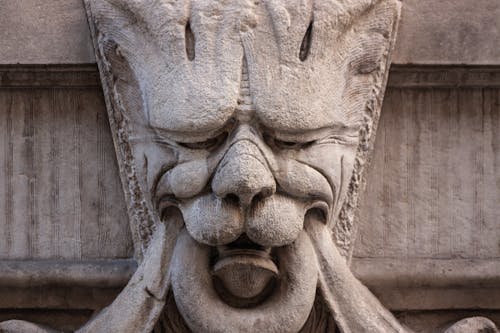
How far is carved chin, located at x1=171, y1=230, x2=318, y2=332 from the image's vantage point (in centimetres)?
317

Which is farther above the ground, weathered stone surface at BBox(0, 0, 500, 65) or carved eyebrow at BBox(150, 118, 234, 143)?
weathered stone surface at BBox(0, 0, 500, 65)

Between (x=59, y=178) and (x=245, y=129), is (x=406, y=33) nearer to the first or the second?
(x=245, y=129)

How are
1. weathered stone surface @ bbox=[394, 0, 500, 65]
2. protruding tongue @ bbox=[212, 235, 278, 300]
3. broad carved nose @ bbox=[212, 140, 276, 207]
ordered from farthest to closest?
1. weathered stone surface @ bbox=[394, 0, 500, 65]
2. protruding tongue @ bbox=[212, 235, 278, 300]
3. broad carved nose @ bbox=[212, 140, 276, 207]

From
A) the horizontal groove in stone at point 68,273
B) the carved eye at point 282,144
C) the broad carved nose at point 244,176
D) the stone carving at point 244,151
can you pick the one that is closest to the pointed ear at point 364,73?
the stone carving at point 244,151

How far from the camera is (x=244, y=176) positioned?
3014mm

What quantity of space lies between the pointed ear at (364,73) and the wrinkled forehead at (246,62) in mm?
35

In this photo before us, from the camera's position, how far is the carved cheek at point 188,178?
10.2ft

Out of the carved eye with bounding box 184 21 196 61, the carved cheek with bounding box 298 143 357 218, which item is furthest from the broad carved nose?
the carved eye with bounding box 184 21 196 61

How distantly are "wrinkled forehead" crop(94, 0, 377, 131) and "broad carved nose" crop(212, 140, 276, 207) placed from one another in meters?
0.07

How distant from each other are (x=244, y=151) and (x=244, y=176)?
0.06 m

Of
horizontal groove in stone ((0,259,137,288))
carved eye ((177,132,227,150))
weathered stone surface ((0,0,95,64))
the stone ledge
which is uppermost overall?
weathered stone surface ((0,0,95,64))

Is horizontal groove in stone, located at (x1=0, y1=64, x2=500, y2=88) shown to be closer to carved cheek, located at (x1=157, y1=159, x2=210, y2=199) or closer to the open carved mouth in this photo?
carved cheek, located at (x1=157, y1=159, x2=210, y2=199)

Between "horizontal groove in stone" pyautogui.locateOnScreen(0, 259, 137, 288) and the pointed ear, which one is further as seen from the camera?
"horizontal groove in stone" pyautogui.locateOnScreen(0, 259, 137, 288)

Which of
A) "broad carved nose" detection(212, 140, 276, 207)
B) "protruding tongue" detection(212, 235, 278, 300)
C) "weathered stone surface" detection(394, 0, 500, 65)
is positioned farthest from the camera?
"weathered stone surface" detection(394, 0, 500, 65)
